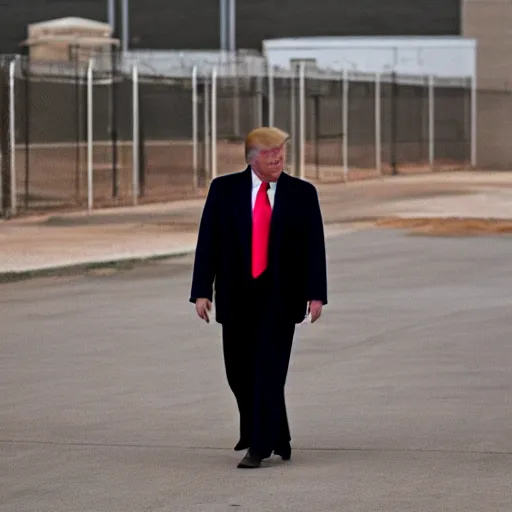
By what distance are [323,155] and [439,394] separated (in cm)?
3561

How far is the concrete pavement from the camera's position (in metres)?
20.9

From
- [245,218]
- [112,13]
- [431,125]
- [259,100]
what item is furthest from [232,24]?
[245,218]

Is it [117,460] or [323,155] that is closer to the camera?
[117,460]

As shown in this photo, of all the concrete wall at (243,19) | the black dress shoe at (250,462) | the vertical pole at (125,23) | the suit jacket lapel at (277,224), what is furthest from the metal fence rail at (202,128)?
the black dress shoe at (250,462)

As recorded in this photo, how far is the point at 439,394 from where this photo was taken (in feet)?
35.5

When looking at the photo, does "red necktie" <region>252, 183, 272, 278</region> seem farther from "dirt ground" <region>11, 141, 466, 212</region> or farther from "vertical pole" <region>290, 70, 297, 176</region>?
"vertical pole" <region>290, 70, 297, 176</region>

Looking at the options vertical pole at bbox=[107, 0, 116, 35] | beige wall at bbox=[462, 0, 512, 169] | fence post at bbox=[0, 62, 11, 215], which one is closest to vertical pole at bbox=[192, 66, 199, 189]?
fence post at bbox=[0, 62, 11, 215]

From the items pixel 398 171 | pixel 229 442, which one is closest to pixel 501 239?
pixel 229 442

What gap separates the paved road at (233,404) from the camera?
7793mm

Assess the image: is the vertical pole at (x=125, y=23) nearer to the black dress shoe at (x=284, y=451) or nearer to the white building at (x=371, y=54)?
the white building at (x=371, y=54)

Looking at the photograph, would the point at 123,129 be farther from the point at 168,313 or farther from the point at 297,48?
the point at 168,313

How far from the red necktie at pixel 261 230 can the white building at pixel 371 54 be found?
41.6 meters

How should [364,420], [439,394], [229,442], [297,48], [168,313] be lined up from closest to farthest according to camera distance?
[229,442] < [364,420] < [439,394] < [168,313] < [297,48]

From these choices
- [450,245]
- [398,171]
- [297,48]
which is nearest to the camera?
[450,245]
